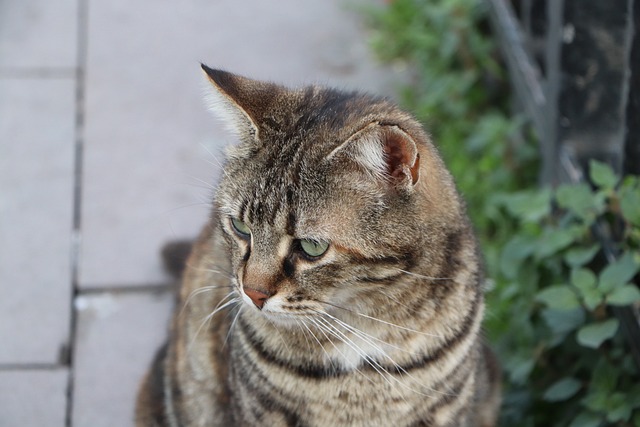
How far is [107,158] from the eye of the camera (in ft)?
14.2

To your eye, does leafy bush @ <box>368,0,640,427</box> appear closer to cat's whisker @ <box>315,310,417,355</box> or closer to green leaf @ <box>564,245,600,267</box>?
green leaf @ <box>564,245,600,267</box>

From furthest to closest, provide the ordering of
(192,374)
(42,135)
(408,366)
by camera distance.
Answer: (42,135), (192,374), (408,366)

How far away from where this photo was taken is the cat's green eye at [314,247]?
7.32 ft

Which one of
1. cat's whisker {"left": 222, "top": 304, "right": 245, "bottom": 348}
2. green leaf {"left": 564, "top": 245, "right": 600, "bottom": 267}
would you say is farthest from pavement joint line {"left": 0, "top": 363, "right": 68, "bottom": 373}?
green leaf {"left": 564, "top": 245, "right": 600, "bottom": 267}

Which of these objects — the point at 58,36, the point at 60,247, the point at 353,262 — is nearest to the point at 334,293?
the point at 353,262

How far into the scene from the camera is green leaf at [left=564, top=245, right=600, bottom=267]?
118 inches

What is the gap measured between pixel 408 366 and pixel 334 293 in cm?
35

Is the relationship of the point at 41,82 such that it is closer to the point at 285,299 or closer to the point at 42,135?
the point at 42,135

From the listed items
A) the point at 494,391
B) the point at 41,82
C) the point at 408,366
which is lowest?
the point at 494,391

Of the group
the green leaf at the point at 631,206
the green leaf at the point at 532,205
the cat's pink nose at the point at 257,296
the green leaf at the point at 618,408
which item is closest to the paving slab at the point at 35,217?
the cat's pink nose at the point at 257,296

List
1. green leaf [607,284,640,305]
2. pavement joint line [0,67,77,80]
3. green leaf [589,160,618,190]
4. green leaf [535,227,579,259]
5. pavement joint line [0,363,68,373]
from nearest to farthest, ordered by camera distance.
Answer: green leaf [607,284,640,305] < green leaf [589,160,618,190] < green leaf [535,227,579,259] < pavement joint line [0,363,68,373] < pavement joint line [0,67,77,80]

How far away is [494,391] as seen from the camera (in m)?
3.11

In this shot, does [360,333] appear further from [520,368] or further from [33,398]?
[33,398]

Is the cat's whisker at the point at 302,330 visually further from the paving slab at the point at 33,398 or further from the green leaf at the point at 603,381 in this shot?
the paving slab at the point at 33,398
